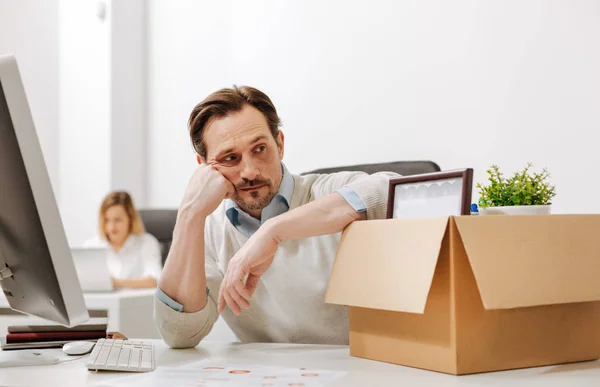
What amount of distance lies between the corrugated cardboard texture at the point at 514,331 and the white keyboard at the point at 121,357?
0.48 meters

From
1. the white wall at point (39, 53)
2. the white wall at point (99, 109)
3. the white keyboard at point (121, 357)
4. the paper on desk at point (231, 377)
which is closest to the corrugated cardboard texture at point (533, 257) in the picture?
the paper on desk at point (231, 377)

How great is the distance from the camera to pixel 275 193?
4.67 feet

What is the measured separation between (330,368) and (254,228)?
0.54 meters

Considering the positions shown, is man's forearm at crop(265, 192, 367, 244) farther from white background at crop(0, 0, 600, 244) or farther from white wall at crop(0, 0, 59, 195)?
white wall at crop(0, 0, 59, 195)

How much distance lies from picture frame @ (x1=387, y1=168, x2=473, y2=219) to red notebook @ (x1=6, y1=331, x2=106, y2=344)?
646 millimetres

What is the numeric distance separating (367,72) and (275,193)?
60.0 inches

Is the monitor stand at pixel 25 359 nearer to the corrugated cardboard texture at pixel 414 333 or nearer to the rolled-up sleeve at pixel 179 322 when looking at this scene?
the rolled-up sleeve at pixel 179 322

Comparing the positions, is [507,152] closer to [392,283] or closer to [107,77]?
[392,283]

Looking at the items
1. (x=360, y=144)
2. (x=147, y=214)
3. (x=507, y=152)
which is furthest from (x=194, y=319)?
(x=147, y=214)

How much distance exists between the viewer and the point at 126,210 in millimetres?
3576

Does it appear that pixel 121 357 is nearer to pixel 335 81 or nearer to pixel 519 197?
pixel 519 197

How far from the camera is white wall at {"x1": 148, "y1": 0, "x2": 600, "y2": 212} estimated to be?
6.88 ft

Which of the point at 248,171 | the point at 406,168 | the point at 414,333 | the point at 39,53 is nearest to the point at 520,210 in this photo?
the point at 414,333

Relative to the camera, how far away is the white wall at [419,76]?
2.10 metres
